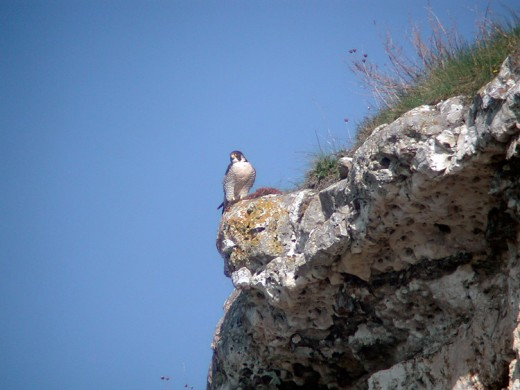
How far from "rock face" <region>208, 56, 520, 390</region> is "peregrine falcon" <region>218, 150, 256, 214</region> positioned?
55 cm

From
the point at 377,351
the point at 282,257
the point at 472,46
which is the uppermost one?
the point at 472,46

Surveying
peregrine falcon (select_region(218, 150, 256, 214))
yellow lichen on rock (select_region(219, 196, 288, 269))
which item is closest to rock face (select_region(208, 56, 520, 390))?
yellow lichen on rock (select_region(219, 196, 288, 269))

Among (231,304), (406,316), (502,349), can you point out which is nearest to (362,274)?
(406,316)

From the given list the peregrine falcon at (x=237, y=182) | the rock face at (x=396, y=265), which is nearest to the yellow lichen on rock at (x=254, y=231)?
the rock face at (x=396, y=265)

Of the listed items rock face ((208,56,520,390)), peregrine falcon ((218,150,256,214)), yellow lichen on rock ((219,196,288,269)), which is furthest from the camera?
peregrine falcon ((218,150,256,214))

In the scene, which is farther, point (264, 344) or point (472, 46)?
point (264, 344)

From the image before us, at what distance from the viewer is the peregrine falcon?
11.5 metres

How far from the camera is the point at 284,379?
11102 millimetres

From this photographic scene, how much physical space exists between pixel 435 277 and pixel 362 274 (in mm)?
930

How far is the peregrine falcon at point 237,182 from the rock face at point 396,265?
21.7 inches

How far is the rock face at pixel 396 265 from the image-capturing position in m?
7.65

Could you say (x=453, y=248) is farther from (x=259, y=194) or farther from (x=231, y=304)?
(x=231, y=304)

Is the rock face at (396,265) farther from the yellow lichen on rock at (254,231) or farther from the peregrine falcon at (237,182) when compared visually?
the peregrine falcon at (237,182)

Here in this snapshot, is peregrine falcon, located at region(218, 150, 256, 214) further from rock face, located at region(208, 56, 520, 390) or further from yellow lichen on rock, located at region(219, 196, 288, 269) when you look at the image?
yellow lichen on rock, located at region(219, 196, 288, 269)
